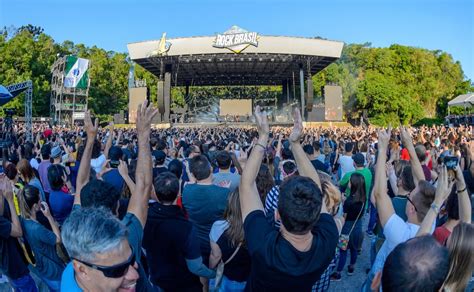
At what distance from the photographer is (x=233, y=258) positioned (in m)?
3.32

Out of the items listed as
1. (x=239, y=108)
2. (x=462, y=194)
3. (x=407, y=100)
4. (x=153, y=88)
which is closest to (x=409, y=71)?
(x=407, y=100)

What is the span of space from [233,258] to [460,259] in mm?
1672

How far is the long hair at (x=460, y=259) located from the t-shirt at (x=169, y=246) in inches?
65.7

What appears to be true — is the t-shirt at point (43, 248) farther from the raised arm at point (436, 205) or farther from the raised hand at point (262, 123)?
the raised arm at point (436, 205)

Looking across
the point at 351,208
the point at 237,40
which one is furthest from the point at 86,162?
the point at 237,40

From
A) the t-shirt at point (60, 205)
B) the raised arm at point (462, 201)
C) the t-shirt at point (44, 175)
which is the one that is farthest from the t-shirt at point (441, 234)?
the t-shirt at point (44, 175)

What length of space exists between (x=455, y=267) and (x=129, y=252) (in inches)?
60.6

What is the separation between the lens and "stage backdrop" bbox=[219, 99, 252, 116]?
43844 millimetres

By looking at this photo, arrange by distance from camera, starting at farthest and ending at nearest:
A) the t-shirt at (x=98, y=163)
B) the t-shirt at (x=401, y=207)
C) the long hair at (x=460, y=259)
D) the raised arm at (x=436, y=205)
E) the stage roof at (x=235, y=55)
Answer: the stage roof at (x=235, y=55) < the t-shirt at (x=98, y=163) < the t-shirt at (x=401, y=207) < the raised arm at (x=436, y=205) < the long hair at (x=460, y=259)

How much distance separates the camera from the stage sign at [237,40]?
101 ft

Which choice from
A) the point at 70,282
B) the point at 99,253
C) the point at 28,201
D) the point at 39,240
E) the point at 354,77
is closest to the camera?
the point at 99,253

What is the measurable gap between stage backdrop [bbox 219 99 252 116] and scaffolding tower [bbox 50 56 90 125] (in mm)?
14132

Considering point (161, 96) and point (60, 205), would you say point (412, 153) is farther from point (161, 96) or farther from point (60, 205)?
point (161, 96)

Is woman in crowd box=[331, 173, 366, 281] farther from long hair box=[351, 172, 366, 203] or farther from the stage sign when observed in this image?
the stage sign
